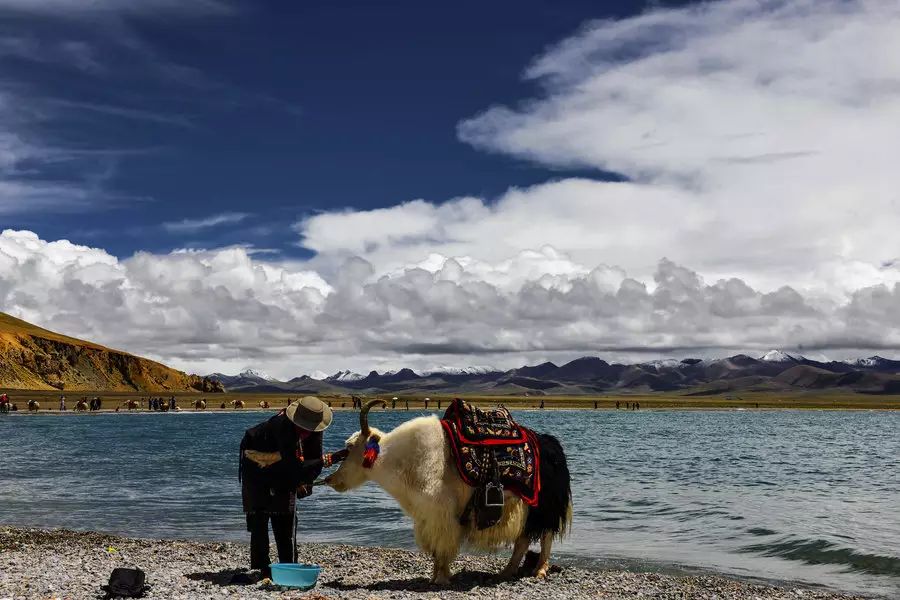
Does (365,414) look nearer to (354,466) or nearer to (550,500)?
(354,466)

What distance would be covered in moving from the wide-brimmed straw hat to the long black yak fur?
2.99 metres

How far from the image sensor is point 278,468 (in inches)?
372

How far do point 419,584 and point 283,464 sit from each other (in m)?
2.37

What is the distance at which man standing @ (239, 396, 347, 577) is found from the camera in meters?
9.27

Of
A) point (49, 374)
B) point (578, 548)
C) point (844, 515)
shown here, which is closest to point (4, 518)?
point (578, 548)

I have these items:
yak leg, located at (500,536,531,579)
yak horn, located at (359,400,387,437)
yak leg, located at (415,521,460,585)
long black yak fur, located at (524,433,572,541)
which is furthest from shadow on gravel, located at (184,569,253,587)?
long black yak fur, located at (524,433,572,541)

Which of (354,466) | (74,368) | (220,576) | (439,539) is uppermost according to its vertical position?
(74,368)

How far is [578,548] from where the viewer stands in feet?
46.2

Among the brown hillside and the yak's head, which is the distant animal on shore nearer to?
the yak's head

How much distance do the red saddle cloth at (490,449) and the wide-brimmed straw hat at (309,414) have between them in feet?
5.22

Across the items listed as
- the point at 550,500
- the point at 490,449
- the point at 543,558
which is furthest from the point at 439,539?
the point at 543,558

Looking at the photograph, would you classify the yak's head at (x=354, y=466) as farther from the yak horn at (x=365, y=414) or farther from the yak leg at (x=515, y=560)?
the yak leg at (x=515, y=560)

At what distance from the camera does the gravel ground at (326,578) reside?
9.14 meters

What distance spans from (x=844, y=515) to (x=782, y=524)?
2.39 metres
